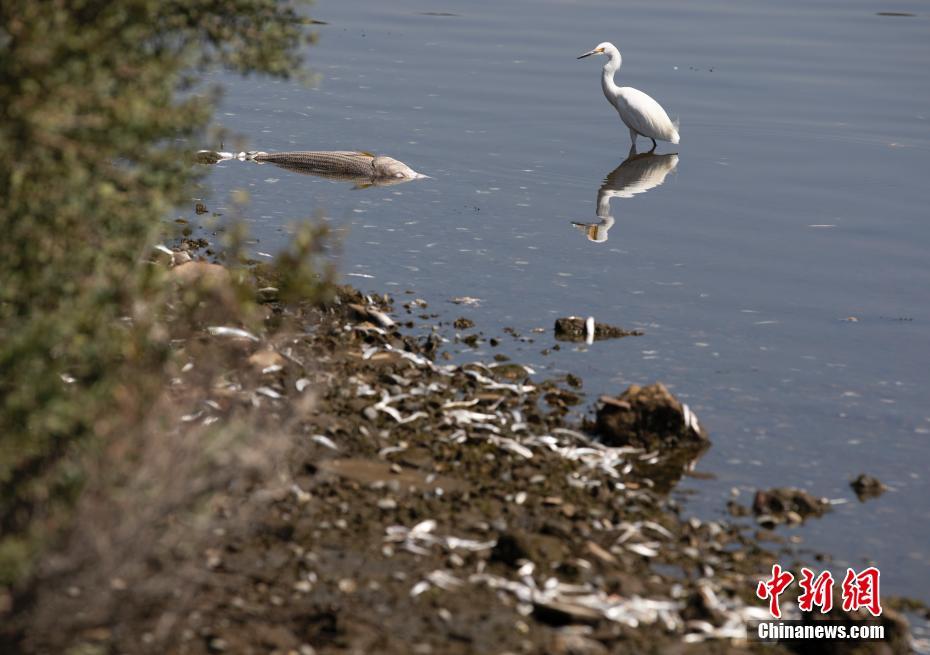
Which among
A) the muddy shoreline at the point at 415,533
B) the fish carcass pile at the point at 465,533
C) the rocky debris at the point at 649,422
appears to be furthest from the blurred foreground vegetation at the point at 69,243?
the rocky debris at the point at 649,422

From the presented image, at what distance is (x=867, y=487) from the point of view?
33.2 ft

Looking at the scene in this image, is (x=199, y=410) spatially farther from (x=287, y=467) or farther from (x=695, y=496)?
(x=695, y=496)

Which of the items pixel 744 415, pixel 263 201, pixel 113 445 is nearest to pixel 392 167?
pixel 263 201

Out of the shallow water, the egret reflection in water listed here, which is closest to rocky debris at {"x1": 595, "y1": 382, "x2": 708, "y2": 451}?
the shallow water

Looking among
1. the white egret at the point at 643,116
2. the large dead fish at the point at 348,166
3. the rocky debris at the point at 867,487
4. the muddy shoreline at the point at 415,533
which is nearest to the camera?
the muddy shoreline at the point at 415,533

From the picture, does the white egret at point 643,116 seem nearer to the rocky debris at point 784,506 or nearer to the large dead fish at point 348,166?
the large dead fish at point 348,166

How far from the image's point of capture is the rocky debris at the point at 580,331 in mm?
13016

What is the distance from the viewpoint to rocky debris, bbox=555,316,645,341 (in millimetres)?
13016

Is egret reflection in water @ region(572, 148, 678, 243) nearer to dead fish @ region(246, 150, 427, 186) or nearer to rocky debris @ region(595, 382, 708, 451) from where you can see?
dead fish @ region(246, 150, 427, 186)

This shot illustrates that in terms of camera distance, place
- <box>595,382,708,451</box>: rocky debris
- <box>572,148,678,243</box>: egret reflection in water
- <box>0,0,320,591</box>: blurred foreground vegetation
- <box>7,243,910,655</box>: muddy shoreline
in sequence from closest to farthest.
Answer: <box>0,0,320,591</box>: blurred foreground vegetation, <box>7,243,910,655</box>: muddy shoreline, <box>595,382,708,451</box>: rocky debris, <box>572,148,678,243</box>: egret reflection in water

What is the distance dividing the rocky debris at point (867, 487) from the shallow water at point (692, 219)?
0.36 feet

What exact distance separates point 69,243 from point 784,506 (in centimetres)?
549

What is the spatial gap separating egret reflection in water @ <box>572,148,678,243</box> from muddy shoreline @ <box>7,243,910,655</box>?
274 inches

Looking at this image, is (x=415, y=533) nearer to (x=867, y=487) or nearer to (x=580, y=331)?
(x=867, y=487)
